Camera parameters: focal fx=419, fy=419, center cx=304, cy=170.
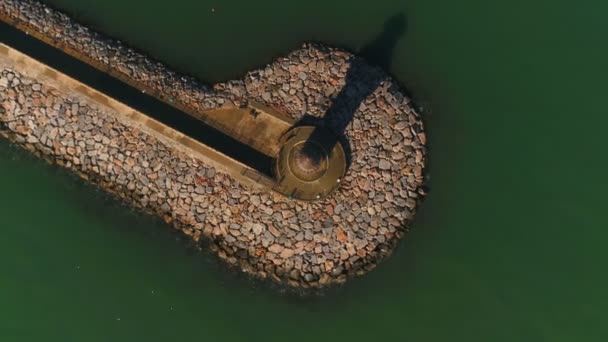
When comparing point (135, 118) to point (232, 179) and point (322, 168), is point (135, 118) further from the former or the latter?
point (322, 168)

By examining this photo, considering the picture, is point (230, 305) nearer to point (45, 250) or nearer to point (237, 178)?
point (237, 178)

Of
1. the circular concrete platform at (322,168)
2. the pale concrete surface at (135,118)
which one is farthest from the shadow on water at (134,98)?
the circular concrete platform at (322,168)

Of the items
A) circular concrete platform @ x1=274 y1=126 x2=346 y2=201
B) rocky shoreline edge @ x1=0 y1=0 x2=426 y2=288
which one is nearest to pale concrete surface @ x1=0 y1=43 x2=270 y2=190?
rocky shoreline edge @ x1=0 y1=0 x2=426 y2=288

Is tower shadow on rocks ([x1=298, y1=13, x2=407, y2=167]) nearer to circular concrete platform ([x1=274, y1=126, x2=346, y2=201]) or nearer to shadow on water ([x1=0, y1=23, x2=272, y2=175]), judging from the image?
circular concrete platform ([x1=274, y1=126, x2=346, y2=201])

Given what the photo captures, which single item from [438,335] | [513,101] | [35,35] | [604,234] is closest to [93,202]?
[35,35]

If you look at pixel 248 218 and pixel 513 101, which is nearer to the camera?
pixel 248 218

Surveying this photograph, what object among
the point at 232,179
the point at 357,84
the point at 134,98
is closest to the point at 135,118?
the point at 134,98

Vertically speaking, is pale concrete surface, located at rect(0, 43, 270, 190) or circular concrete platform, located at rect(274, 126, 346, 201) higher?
circular concrete platform, located at rect(274, 126, 346, 201)
